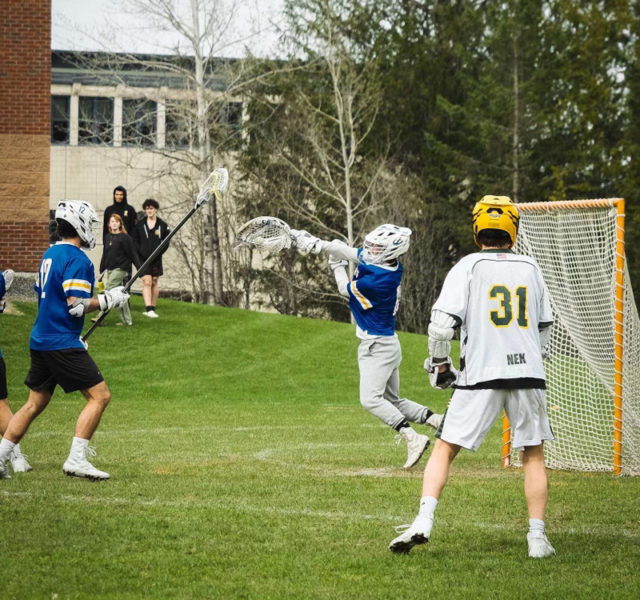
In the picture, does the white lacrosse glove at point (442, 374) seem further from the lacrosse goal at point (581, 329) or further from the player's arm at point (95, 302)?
the lacrosse goal at point (581, 329)

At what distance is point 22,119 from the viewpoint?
22.6 meters

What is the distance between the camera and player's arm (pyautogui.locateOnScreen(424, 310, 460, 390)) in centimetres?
592

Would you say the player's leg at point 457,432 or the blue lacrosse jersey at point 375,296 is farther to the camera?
the blue lacrosse jersey at point 375,296

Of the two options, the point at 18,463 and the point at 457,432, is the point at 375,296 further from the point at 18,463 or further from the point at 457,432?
the point at 457,432

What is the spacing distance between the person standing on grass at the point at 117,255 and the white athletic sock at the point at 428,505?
13344mm

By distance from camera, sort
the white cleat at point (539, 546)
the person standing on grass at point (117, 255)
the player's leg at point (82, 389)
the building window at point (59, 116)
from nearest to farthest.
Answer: the white cleat at point (539, 546), the player's leg at point (82, 389), the person standing on grass at point (117, 255), the building window at point (59, 116)

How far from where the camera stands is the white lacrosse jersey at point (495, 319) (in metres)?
5.97

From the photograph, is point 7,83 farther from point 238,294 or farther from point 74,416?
point 238,294

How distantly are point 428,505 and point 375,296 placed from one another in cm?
356

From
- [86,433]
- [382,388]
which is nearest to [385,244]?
[382,388]

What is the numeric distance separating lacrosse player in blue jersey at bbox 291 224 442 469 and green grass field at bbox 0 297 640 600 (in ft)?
1.65

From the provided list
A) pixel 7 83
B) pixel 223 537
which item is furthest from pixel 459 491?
pixel 7 83

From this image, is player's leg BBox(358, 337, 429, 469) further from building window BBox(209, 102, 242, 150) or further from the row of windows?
building window BBox(209, 102, 242, 150)

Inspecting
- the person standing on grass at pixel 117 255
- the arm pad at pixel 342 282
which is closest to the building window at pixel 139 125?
the person standing on grass at pixel 117 255
